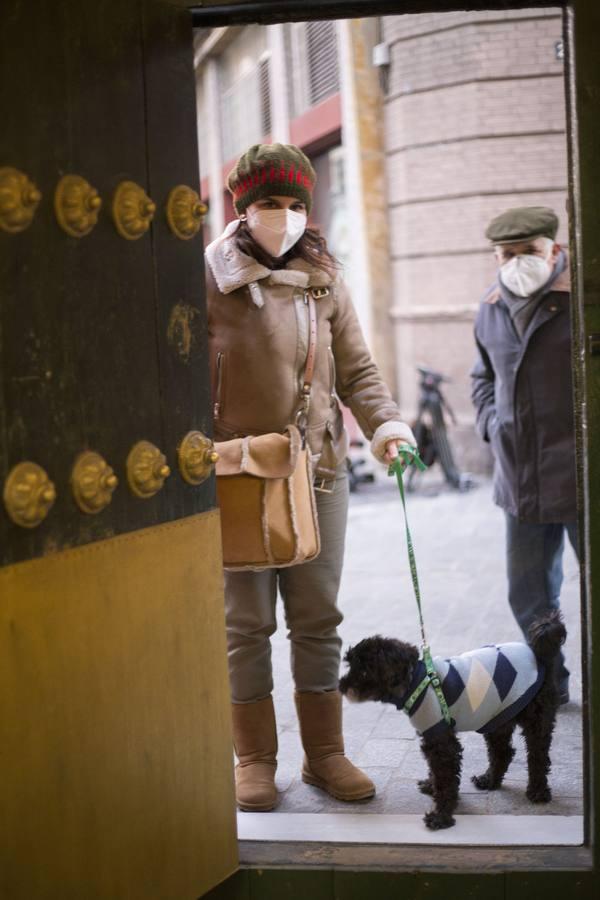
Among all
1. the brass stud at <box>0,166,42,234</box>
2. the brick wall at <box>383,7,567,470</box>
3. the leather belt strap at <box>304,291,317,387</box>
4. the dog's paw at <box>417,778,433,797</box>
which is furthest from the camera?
the brick wall at <box>383,7,567,470</box>

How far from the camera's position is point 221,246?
384 centimetres

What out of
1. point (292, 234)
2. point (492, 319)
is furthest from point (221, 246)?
point (492, 319)

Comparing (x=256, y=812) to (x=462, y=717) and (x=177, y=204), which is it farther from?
(x=177, y=204)

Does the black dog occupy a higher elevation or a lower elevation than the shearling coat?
lower

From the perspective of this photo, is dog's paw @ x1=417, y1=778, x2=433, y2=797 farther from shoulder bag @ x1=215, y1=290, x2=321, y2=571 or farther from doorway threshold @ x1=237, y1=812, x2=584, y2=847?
shoulder bag @ x1=215, y1=290, x2=321, y2=571

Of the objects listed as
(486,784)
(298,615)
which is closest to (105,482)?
(298,615)

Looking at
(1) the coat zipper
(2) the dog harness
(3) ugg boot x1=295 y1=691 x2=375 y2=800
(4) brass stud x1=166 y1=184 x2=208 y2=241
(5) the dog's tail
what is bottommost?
(3) ugg boot x1=295 y1=691 x2=375 y2=800

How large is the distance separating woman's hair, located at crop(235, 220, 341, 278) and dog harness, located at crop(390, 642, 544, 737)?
1.38 m

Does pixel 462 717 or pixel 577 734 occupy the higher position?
pixel 462 717

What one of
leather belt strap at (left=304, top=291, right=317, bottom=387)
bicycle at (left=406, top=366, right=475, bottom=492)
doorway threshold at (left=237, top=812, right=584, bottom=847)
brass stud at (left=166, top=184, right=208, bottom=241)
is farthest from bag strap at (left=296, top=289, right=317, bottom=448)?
bicycle at (left=406, top=366, right=475, bottom=492)

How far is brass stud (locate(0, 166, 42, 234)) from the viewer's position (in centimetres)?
240

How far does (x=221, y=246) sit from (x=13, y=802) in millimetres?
2020

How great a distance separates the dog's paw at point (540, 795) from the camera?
3.92 metres

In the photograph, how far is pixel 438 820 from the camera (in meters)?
3.62
